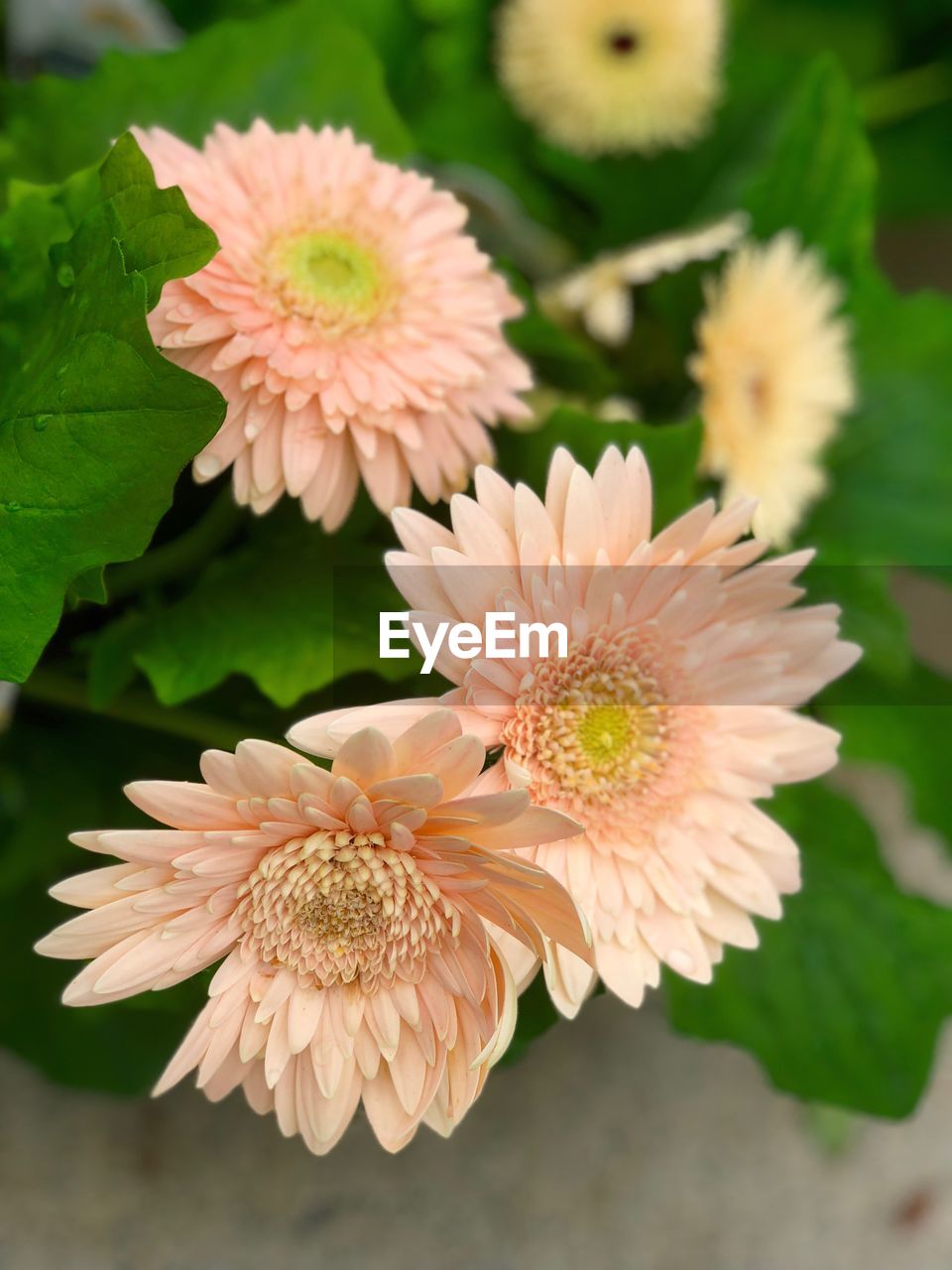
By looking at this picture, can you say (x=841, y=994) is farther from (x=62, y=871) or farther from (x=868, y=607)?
(x=62, y=871)

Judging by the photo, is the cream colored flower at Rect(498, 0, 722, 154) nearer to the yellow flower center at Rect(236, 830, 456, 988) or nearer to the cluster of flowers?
the cluster of flowers

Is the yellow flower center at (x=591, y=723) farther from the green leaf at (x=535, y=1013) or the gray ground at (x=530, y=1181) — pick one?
the gray ground at (x=530, y=1181)

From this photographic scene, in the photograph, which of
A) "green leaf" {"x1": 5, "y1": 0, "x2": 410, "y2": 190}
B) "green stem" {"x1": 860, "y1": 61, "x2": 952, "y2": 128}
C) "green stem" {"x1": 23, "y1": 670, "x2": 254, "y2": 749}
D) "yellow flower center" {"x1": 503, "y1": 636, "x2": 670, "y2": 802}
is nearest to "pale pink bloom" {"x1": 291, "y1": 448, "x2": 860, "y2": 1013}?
"yellow flower center" {"x1": 503, "y1": 636, "x2": 670, "y2": 802}

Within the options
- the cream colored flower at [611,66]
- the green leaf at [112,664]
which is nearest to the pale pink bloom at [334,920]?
the green leaf at [112,664]

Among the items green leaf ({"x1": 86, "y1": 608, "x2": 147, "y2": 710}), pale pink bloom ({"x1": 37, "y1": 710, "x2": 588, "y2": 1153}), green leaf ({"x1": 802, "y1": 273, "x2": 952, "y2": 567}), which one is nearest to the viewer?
pale pink bloom ({"x1": 37, "y1": 710, "x2": 588, "y2": 1153})

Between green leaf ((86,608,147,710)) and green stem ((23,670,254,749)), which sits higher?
green leaf ((86,608,147,710))

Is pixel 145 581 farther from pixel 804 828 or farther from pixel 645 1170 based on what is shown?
pixel 645 1170

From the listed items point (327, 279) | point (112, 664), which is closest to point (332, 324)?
point (327, 279)
